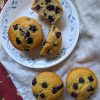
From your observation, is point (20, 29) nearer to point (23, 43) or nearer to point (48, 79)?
point (23, 43)

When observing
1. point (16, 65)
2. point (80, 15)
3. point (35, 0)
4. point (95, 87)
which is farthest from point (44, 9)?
point (95, 87)

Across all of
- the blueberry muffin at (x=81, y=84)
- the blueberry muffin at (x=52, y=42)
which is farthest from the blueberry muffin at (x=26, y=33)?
the blueberry muffin at (x=81, y=84)

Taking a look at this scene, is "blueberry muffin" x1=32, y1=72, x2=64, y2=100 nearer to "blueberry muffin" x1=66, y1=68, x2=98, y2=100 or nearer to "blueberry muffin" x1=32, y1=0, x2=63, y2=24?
"blueberry muffin" x1=66, y1=68, x2=98, y2=100

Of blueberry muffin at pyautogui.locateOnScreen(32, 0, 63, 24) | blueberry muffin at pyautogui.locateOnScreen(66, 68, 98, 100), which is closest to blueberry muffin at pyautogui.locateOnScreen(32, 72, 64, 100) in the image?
blueberry muffin at pyautogui.locateOnScreen(66, 68, 98, 100)

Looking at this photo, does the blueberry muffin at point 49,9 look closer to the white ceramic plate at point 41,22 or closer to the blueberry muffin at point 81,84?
the white ceramic plate at point 41,22

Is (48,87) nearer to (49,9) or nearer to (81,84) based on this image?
(81,84)

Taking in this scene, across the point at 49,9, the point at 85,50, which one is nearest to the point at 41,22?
the point at 49,9

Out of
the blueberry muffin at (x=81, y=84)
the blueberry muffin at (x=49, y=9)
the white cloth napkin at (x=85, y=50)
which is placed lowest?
the blueberry muffin at (x=81, y=84)
